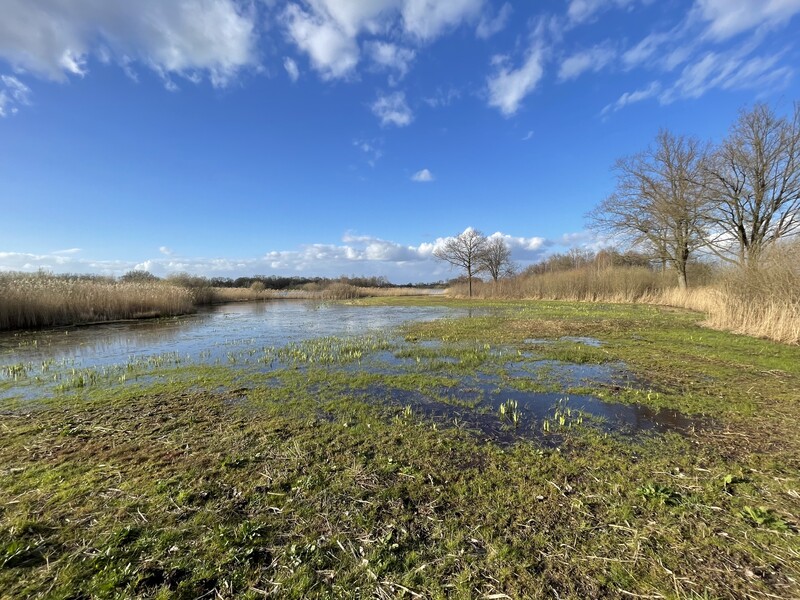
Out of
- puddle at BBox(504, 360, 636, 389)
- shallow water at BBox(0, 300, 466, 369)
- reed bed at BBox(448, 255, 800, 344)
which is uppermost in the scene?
reed bed at BBox(448, 255, 800, 344)

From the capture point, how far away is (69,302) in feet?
65.1

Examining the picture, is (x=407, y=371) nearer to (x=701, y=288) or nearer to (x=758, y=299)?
(x=758, y=299)

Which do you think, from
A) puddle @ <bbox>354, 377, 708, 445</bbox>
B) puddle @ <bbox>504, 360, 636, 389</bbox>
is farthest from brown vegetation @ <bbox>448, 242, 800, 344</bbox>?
puddle @ <bbox>354, 377, 708, 445</bbox>

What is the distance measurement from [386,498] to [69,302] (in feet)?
84.5

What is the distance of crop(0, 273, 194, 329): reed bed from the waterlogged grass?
1724 centimetres

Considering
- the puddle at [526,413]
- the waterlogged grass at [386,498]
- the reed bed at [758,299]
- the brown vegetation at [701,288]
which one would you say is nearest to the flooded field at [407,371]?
the puddle at [526,413]

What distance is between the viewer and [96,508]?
3.06 m

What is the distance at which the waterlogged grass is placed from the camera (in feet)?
7.61

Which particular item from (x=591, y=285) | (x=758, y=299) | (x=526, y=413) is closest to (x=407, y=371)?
(x=526, y=413)

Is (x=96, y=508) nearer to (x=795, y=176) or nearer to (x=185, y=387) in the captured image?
(x=185, y=387)

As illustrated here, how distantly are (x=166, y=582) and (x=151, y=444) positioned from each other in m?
2.72

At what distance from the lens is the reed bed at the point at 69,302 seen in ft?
57.8

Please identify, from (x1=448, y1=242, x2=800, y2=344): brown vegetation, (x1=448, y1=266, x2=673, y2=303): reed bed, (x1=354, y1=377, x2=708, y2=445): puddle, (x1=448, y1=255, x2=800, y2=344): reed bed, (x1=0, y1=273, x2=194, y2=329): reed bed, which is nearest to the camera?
(x1=354, y1=377, x2=708, y2=445): puddle

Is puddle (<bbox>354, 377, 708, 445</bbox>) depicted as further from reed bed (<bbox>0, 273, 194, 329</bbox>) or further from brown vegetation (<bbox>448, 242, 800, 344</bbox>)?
reed bed (<bbox>0, 273, 194, 329</bbox>)
